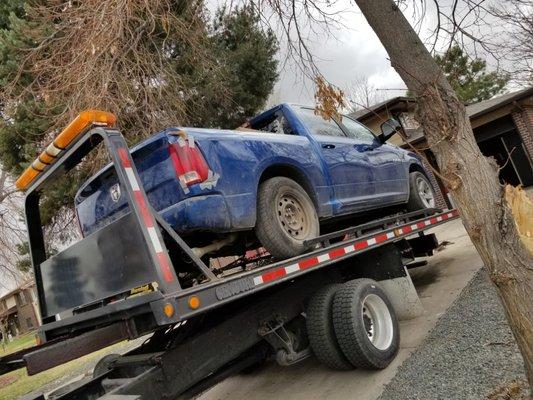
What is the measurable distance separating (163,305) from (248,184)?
1.55 meters

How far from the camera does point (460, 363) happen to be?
3887 mm

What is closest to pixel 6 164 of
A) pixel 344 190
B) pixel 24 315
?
pixel 344 190

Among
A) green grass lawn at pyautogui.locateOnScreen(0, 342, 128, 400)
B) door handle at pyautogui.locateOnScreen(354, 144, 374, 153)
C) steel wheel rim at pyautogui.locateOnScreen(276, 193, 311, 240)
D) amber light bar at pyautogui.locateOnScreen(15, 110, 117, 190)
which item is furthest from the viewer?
green grass lawn at pyautogui.locateOnScreen(0, 342, 128, 400)

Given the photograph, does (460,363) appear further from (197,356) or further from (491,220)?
(197,356)

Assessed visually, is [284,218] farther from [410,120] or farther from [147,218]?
[147,218]

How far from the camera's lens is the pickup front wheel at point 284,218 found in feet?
13.6

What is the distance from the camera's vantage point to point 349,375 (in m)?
4.58

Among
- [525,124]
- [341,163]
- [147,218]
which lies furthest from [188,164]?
[525,124]

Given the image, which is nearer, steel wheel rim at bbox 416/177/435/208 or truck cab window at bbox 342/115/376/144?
truck cab window at bbox 342/115/376/144

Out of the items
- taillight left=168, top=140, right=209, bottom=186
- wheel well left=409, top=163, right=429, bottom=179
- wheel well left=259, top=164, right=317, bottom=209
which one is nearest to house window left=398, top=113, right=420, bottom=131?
wheel well left=409, top=163, right=429, bottom=179

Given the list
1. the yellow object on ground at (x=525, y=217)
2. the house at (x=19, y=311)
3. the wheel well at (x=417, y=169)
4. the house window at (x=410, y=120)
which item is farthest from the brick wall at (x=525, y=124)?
the house at (x=19, y=311)

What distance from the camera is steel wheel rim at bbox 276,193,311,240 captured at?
14.4ft

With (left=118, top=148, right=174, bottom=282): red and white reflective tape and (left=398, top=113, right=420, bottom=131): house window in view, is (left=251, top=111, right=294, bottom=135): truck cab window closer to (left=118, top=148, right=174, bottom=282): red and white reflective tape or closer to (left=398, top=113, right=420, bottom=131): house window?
(left=398, top=113, right=420, bottom=131): house window

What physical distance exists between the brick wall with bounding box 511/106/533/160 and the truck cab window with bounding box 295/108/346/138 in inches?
557
